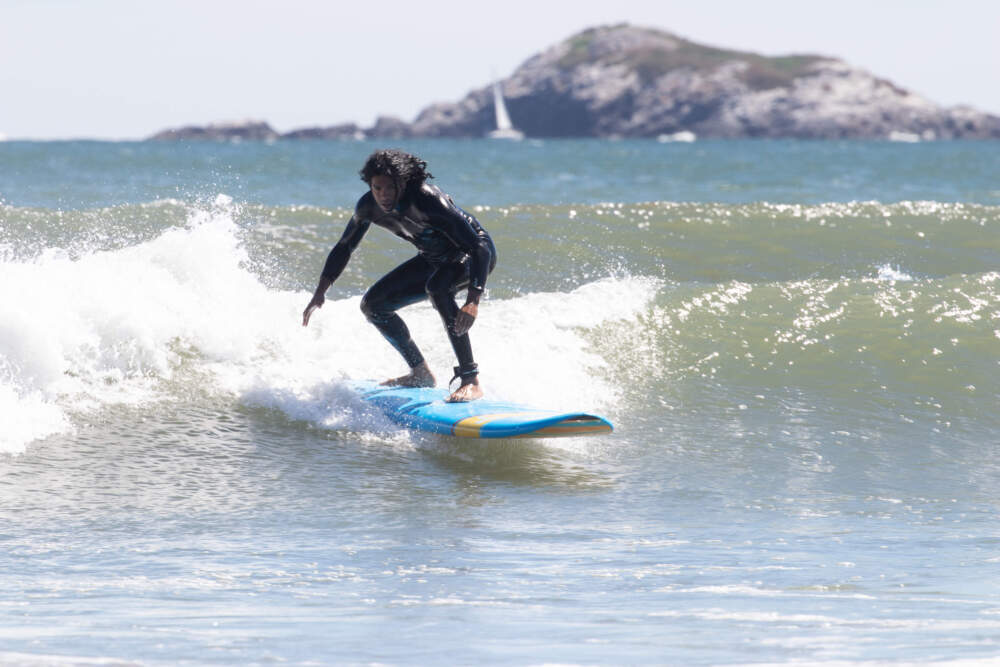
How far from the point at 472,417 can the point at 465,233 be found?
1016mm

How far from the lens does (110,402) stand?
7.36m

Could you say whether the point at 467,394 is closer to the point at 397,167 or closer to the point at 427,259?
the point at 427,259

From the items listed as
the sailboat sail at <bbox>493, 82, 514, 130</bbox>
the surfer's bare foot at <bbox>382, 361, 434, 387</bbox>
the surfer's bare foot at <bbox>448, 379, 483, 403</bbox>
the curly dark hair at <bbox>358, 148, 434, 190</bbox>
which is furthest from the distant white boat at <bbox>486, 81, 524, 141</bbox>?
the curly dark hair at <bbox>358, 148, 434, 190</bbox>

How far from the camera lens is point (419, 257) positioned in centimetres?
687

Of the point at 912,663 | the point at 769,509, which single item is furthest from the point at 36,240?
the point at 912,663

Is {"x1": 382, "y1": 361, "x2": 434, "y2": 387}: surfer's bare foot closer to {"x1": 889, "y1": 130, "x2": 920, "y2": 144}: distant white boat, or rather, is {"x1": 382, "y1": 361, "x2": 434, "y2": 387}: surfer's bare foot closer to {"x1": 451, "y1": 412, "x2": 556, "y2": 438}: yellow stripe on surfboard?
{"x1": 451, "y1": 412, "x2": 556, "y2": 438}: yellow stripe on surfboard

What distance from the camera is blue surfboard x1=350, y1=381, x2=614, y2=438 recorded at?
6.37m

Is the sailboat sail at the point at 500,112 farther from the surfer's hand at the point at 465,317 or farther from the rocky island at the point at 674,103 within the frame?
the surfer's hand at the point at 465,317

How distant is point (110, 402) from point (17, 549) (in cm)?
261

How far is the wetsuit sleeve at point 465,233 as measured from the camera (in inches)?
251

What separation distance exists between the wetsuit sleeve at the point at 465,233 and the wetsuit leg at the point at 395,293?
1.30 ft

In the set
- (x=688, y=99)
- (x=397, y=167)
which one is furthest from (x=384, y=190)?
(x=688, y=99)

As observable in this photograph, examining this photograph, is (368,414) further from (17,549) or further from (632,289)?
(632,289)

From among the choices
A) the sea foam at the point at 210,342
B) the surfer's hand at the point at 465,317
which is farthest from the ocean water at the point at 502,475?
the surfer's hand at the point at 465,317
